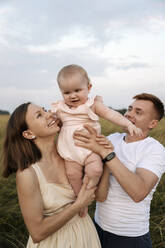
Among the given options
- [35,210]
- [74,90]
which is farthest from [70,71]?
[35,210]

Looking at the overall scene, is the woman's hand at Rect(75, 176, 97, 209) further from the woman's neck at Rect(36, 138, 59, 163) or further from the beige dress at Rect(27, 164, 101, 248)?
the woman's neck at Rect(36, 138, 59, 163)

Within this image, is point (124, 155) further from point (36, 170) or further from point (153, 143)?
point (36, 170)

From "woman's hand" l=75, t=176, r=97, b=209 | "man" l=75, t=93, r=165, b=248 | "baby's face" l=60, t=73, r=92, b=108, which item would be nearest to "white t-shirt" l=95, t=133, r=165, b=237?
"man" l=75, t=93, r=165, b=248

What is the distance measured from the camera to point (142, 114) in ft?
8.73

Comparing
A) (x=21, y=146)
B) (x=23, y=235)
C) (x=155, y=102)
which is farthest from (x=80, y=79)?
(x=23, y=235)

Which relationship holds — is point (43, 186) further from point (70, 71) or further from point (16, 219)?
point (16, 219)

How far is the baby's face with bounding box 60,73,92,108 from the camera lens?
223 cm

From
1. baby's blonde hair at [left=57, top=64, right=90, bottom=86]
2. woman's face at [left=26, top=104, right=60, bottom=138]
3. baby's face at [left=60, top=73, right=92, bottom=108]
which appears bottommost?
woman's face at [left=26, top=104, right=60, bottom=138]

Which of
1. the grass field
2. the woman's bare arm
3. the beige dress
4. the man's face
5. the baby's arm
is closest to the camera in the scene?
the woman's bare arm

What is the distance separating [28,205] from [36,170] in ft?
0.86

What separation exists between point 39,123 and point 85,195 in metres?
0.66

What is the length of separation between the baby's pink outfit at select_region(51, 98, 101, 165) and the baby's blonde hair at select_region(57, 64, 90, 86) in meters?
0.20

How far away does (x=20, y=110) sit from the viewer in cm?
220

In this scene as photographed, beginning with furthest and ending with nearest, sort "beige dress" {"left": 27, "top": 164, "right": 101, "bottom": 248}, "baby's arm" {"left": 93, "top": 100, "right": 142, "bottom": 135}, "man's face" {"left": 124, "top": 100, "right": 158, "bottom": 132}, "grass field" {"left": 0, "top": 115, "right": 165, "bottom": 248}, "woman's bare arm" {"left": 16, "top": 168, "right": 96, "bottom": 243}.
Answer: "grass field" {"left": 0, "top": 115, "right": 165, "bottom": 248}, "man's face" {"left": 124, "top": 100, "right": 158, "bottom": 132}, "baby's arm" {"left": 93, "top": 100, "right": 142, "bottom": 135}, "beige dress" {"left": 27, "top": 164, "right": 101, "bottom": 248}, "woman's bare arm" {"left": 16, "top": 168, "right": 96, "bottom": 243}
